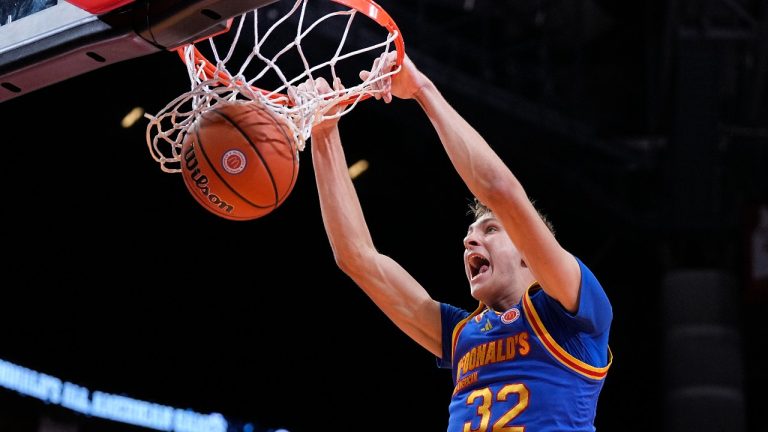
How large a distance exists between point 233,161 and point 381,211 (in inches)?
233

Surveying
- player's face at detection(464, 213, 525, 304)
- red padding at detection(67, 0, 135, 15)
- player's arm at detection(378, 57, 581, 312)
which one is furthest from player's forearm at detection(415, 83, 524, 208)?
red padding at detection(67, 0, 135, 15)

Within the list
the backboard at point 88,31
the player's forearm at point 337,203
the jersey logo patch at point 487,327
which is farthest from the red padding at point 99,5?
the jersey logo patch at point 487,327

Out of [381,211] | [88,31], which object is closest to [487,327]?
[88,31]

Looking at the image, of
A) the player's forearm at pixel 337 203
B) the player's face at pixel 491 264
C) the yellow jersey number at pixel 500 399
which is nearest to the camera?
the yellow jersey number at pixel 500 399

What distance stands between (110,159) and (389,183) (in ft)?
7.34

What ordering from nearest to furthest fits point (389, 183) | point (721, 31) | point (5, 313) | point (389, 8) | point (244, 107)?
point (244, 107) → point (5, 313) → point (389, 8) → point (721, 31) → point (389, 183)

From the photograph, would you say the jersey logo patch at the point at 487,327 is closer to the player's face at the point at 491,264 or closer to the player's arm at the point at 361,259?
the player's face at the point at 491,264

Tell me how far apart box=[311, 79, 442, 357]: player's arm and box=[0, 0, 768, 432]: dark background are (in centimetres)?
372

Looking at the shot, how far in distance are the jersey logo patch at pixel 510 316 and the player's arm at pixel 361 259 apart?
0.34m

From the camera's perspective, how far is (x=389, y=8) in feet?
24.1

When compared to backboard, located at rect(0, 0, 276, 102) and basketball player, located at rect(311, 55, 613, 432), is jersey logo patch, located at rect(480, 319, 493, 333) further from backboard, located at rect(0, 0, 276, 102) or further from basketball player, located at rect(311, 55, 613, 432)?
backboard, located at rect(0, 0, 276, 102)

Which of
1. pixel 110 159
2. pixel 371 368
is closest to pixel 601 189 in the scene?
pixel 371 368

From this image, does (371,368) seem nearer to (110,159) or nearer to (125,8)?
(110,159)

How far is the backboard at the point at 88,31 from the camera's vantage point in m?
2.52
